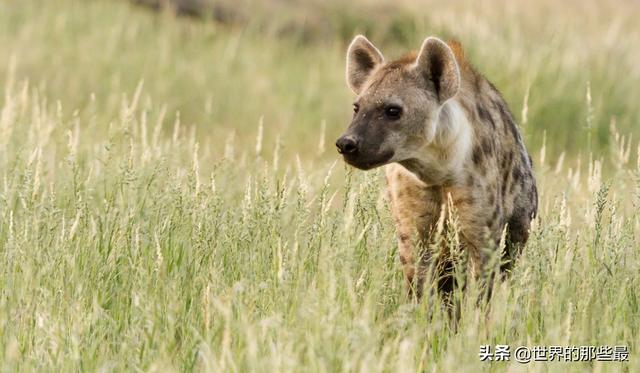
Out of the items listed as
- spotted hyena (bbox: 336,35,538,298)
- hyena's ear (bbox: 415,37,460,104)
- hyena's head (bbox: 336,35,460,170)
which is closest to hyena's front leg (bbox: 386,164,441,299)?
spotted hyena (bbox: 336,35,538,298)

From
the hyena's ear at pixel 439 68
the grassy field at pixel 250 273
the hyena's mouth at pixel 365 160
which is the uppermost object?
the hyena's ear at pixel 439 68

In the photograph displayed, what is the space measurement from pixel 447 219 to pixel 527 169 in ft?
1.96

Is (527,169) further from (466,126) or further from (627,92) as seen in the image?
(627,92)

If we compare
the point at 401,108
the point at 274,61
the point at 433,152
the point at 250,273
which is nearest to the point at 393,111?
the point at 401,108

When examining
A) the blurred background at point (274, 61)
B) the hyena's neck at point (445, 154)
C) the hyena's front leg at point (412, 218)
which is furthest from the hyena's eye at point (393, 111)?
the blurred background at point (274, 61)

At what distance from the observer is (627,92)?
9.80 m

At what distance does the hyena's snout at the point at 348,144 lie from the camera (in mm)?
4180

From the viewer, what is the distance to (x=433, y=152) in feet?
14.6

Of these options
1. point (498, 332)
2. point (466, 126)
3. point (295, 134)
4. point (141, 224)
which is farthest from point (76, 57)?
point (498, 332)

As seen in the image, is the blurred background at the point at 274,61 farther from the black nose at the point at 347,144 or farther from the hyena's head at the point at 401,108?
the black nose at the point at 347,144

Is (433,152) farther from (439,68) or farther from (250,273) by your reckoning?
(250,273)

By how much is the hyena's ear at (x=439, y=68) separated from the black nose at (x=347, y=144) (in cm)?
45

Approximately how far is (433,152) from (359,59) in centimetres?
63

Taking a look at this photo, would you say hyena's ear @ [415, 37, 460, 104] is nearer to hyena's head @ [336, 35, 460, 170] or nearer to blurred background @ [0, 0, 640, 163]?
hyena's head @ [336, 35, 460, 170]
